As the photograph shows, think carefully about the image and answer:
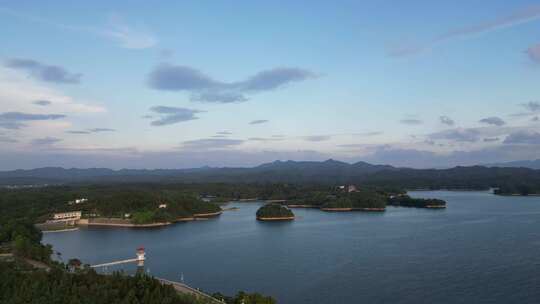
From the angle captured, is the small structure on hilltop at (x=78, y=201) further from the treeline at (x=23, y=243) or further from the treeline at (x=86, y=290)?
the treeline at (x=86, y=290)

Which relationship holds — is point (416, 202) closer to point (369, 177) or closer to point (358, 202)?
point (358, 202)

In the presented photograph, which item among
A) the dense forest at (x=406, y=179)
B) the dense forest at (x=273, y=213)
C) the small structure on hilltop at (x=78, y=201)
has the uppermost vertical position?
the dense forest at (x=406, y=179)

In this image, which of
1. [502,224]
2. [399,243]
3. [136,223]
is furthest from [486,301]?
[136,223]

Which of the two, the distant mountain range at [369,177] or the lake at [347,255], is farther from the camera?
the distant mountain range at [369,177]

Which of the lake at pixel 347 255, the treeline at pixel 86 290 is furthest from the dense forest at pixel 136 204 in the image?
the treeline at pixel 86 290

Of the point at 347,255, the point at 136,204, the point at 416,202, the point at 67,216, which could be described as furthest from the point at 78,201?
the point at 416,202

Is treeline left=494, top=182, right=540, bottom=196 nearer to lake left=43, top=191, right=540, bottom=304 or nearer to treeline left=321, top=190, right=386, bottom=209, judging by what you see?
treeline left=321, top=190, right=386, bottom=209

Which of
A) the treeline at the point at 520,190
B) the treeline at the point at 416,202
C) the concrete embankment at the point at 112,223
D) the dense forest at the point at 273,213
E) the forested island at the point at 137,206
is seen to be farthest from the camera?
the treeline at the point at 520,190

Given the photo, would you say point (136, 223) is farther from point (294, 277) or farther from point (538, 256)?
point (538, 256)

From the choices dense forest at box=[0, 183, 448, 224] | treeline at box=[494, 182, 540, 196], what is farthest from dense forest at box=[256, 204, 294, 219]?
treeline at box=[494, 182, 540, 196]
